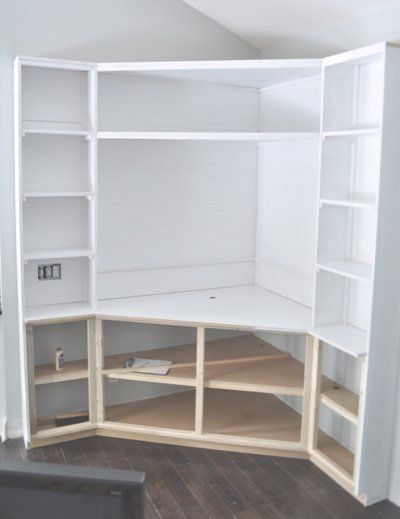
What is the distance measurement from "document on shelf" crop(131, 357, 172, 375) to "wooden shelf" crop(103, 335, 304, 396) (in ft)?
0.13

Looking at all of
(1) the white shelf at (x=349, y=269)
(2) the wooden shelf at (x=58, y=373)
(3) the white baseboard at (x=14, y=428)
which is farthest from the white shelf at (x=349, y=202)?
(3) the white baseboard at (x=14, y=428)

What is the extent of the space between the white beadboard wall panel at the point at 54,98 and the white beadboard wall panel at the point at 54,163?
4.1 inches

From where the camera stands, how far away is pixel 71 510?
3.19 feet

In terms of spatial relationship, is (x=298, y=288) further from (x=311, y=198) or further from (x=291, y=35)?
(x=291, y=35)

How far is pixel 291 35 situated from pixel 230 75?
0.56 metres

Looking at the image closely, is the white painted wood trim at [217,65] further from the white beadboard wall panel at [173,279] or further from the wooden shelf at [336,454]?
the wooden shelf at [336,454]

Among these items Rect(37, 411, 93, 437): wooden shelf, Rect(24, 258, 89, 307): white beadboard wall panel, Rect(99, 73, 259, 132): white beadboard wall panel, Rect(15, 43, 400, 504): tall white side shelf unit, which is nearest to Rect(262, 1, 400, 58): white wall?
Rect(15, 43, 400, 504): tall white side shelf unit

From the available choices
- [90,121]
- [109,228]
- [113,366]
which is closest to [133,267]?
[109,228]

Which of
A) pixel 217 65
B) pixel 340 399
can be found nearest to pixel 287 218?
pixel 217 65

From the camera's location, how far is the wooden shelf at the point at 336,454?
3.26m

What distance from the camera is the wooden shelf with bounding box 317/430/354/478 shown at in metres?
3.26

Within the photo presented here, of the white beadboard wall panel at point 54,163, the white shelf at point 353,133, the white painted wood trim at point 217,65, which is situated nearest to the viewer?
the white shelf at point 353,133

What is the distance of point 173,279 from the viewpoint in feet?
13.7

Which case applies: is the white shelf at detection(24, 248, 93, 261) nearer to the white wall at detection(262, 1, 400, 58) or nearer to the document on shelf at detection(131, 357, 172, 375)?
the document on shelf at detection(131, 357, 172, 375)
